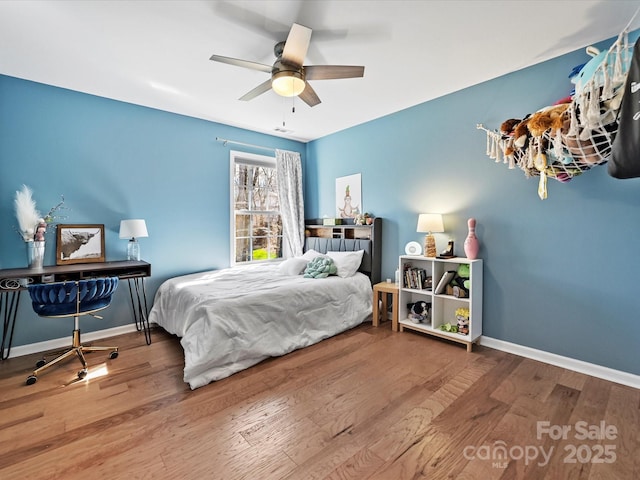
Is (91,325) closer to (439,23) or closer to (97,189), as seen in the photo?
(97,189)

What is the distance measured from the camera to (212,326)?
234 centimetres

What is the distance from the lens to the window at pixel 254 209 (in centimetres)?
430

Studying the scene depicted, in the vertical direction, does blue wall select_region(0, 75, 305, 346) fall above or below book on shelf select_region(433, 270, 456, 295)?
above

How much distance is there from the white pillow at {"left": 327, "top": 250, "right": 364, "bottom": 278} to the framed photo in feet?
8.84

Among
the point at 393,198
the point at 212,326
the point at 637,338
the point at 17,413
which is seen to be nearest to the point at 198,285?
the point at 212,326

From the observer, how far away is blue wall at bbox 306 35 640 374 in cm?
226

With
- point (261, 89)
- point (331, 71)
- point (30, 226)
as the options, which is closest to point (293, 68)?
point (331, 71)

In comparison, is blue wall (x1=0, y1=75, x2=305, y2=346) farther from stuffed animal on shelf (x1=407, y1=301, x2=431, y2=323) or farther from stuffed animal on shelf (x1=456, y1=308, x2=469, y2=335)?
stuffed animal on shelf (x1=456, y1=308, x2=469, y2=335)

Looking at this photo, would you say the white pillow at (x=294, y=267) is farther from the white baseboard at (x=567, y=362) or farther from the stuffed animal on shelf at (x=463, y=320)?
the white baseboard at (x=567, y=362)

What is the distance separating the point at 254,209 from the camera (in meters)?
4.50

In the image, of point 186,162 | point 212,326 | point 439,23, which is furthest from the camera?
point 186,162

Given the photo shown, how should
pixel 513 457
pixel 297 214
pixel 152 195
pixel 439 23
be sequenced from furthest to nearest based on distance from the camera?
1. pixel 297 214
2. pixel 152 195
3. pixel 439 23
4. pixel 513 457

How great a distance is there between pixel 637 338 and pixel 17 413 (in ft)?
14.5

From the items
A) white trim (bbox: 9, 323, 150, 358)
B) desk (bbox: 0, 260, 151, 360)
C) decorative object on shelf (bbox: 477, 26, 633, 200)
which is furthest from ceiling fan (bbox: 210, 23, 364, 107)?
white trim (bbox: 9, 323, 150, 358)
